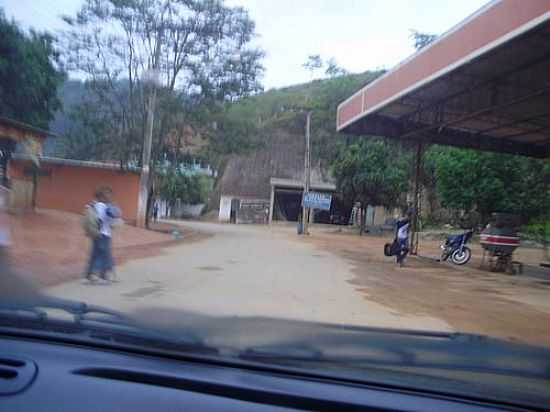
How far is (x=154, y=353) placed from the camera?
2.20 meters

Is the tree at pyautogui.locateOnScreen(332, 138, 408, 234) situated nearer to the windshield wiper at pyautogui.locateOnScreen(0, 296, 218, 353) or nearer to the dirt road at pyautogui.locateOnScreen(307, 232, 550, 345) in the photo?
the dirt road at pyautogui.locateOnScreen(307, 232, 550, 345)

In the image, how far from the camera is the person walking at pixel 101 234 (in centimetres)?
827

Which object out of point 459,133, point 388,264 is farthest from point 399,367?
point 459,133

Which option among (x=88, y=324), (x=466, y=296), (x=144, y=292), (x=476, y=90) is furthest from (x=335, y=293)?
(x=476, y=90)

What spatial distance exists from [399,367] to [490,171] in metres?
18.0

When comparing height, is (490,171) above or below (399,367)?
above

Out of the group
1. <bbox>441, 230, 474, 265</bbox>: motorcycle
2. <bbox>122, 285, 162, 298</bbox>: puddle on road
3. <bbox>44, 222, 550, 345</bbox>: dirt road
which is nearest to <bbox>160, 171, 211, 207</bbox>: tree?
<bbox>44, 222, 550, 345</bbox>: dirt road

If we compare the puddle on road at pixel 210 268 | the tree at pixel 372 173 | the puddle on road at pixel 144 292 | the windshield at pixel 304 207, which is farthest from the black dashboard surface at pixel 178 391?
the tree at pixel 372 173

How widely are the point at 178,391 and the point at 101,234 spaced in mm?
6715

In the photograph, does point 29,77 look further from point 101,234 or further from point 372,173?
point 372,173

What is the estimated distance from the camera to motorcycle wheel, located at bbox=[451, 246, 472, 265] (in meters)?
15.7

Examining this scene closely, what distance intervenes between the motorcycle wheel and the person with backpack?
1068 cm

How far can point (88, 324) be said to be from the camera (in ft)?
8.26

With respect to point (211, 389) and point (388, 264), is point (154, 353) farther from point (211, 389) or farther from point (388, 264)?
point (388, 264)
